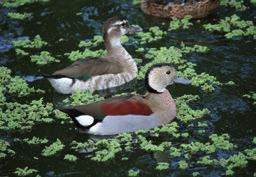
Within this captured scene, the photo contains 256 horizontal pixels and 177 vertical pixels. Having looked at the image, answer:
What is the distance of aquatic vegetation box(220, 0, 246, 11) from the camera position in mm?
14823

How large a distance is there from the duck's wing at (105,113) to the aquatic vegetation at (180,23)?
4128 mm

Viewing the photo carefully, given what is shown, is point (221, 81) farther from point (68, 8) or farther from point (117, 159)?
point (68, 8)

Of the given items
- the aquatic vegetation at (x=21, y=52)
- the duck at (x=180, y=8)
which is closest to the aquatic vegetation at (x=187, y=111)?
the aquatic vegetation at (x=21, y=52)

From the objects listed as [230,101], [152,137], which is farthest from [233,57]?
[152,137]

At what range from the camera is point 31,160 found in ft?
31.2

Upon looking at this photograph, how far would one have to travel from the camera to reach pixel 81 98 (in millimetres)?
11383

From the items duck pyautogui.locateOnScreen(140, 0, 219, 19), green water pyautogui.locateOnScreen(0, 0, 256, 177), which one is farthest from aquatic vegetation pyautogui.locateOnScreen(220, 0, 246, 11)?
duck pyautogui.locateOnScreen(140, 0, 219, 19)

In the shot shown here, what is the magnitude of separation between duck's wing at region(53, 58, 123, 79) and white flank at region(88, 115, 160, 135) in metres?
1.54

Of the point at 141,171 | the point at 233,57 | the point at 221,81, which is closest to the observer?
the point at 141,171

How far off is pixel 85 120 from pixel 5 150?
1.14m

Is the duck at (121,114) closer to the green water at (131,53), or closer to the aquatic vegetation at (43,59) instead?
the green water at (131,53)

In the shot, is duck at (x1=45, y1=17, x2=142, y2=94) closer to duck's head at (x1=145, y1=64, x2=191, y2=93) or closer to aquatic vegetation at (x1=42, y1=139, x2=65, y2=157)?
duck's head at (x1=145, y1=64, x2=191, y2=93)

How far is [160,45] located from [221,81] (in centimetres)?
192

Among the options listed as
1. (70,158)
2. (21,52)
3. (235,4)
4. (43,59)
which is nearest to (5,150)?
(70,158)
